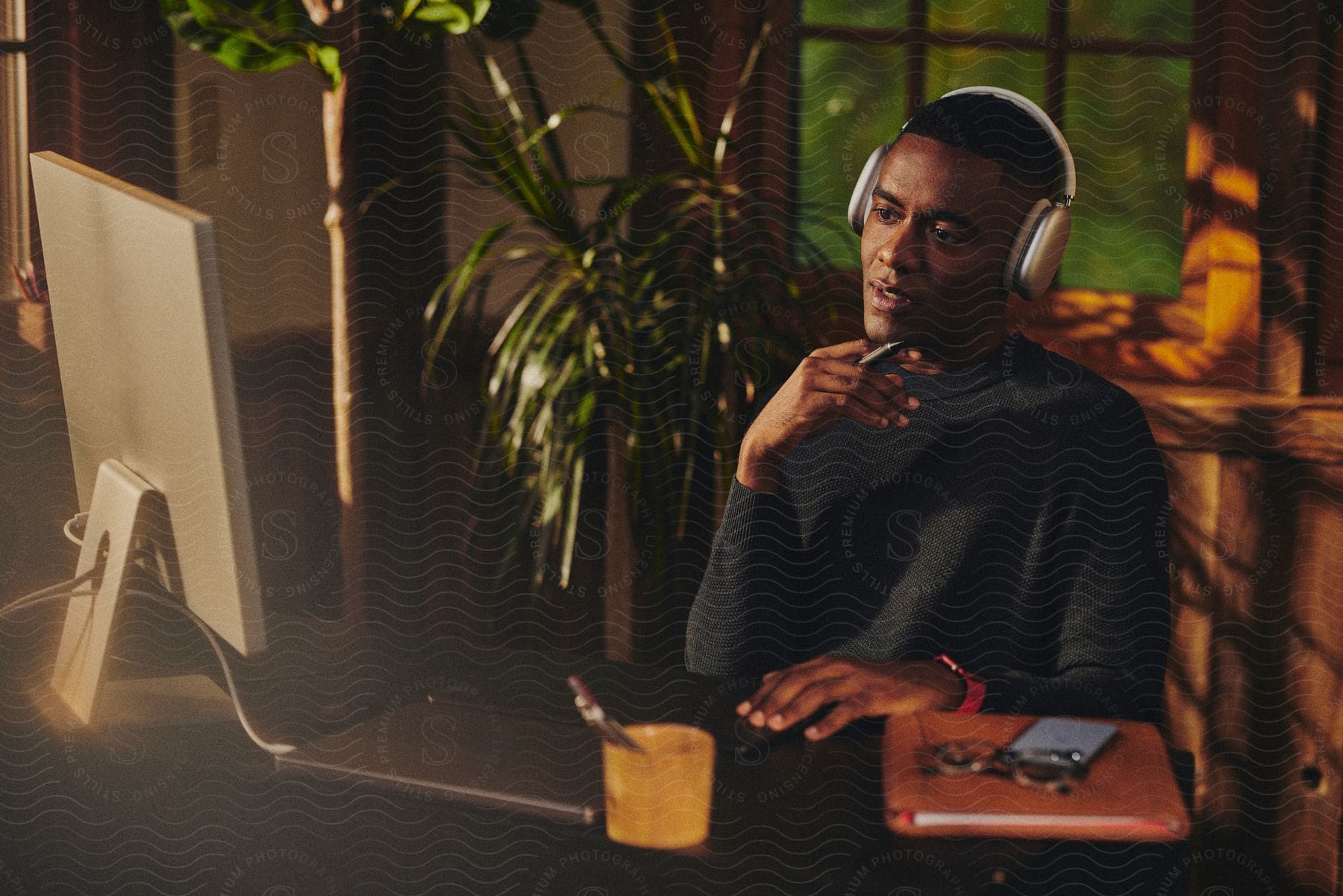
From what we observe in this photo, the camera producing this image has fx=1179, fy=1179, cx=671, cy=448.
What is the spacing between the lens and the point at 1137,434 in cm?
94

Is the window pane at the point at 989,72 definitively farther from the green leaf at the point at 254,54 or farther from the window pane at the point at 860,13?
the green leaf at the point at 254,54

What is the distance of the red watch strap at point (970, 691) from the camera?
85 cm

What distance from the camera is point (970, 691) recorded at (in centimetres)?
86

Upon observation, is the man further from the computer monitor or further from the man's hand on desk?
the computer monitor

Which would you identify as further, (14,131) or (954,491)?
(14,131)

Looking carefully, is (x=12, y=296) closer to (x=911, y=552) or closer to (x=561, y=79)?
(x=561, y=79)

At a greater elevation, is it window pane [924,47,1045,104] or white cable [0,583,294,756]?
window pane [924,47,1045,104]

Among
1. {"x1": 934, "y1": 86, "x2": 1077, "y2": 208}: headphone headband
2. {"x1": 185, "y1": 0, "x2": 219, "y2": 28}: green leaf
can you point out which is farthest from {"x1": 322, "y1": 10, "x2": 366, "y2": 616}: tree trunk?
{"x1": 934, "y1": 86, "x2": 1077, "y2": 208}: headphone headband

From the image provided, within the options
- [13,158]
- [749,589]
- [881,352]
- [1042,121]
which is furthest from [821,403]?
[13,158]

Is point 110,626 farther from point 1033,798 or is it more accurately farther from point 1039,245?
point 1039,245

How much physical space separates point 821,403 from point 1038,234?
21cm

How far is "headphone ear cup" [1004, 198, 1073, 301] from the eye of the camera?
0.90 meters

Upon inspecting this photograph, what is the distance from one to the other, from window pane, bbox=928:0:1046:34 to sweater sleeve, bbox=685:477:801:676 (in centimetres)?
53

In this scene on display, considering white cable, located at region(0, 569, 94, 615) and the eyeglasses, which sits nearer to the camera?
the eyeglasses
